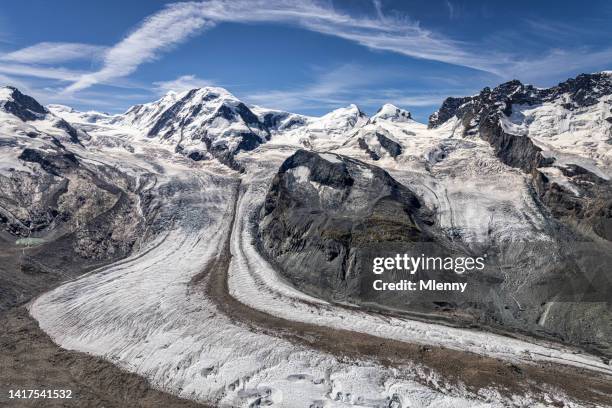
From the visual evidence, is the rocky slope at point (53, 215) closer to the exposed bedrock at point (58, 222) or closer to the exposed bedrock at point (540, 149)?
the exposed bedrock at point (58, 222)

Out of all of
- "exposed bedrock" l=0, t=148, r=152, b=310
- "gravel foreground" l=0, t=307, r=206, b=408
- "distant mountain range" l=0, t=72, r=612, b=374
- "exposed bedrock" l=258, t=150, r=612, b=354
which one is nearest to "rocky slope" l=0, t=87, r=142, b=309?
"exposed bedrock" l=0, t=148, r=152, b=310

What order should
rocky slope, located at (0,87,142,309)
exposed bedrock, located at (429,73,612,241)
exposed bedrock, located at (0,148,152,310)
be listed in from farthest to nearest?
exposed bedrock, located at (429,73,612,241) → rocky slope, located at (0,87,142,309) → exposed bedrock, located at (0,148,152,310)

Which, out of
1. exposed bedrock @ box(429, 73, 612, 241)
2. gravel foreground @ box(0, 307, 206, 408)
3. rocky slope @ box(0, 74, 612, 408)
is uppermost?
exposed bedrock @ box(429, 73, 612, 241)

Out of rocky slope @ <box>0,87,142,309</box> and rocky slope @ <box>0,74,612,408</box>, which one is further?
rocky slope @ <box>0,87,142,309</box>

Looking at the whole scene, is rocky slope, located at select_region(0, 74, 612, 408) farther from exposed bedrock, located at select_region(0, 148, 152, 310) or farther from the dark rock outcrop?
the dark rock outcrop

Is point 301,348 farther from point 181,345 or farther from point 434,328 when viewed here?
point 434,328

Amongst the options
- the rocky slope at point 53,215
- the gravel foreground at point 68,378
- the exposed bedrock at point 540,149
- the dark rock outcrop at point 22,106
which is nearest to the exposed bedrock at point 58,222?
the rocky slope at point 53,215

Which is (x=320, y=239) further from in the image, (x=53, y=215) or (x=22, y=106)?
(x=22, y=106)

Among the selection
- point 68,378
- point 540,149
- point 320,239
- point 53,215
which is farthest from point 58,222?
point 540,149

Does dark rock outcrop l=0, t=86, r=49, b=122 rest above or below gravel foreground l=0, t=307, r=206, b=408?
above

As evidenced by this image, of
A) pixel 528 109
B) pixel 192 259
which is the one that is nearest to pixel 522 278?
pixel 192 259
